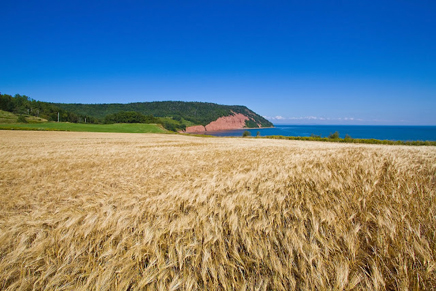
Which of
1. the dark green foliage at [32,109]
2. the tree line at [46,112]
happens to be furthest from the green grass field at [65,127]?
the dark green foliage at [32,109]

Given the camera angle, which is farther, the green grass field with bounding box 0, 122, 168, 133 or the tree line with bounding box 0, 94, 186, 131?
the tree line with bounding box 0, 94, 186, 131

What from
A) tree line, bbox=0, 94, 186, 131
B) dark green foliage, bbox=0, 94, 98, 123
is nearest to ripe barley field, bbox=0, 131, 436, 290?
tree line, bbox=0, 94, 186, 131

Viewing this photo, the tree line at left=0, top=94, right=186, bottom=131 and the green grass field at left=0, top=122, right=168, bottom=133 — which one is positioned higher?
the tree line at left=0, top=94, right=186, bottom=131

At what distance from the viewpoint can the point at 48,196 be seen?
3314 mm

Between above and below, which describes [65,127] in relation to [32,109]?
below

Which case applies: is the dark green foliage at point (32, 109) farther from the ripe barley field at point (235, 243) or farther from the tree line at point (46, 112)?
the ripe barley field at point (235, 243)

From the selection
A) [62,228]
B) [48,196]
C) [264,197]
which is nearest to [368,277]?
[264,197]

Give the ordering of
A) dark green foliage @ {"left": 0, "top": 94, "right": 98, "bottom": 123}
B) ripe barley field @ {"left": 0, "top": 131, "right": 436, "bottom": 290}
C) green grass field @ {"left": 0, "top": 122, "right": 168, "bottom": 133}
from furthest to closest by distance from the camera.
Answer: dark green foliage @ {"left": 0, "top": 94, "right": 98, "bottom": 123} → green grass field @ {"left": 0, "top": 122, "right": 168, "bottom": 133} → ripe barley field @ {"left": 0, "top": 131, "right": 436, "bottom": 290}

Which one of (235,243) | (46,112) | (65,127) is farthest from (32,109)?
(235,243)

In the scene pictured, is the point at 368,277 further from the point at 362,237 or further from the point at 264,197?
the point at 264,197

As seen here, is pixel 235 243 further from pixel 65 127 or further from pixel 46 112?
pixel 46 112

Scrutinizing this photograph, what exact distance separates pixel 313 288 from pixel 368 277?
41cm

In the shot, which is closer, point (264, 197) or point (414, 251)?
point (414, 251)

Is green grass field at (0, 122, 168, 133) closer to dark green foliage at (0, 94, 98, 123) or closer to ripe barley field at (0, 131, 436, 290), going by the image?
dark green foliage at (0, 94, 98, 123)
